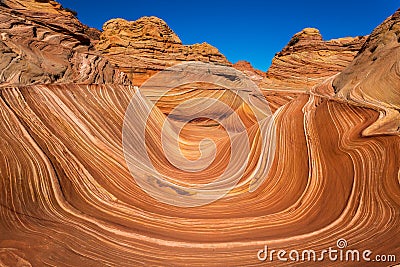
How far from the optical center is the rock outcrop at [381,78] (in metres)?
4.66

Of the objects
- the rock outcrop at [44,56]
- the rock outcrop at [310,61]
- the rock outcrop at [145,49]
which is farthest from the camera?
the rock outcrop at [310,61]

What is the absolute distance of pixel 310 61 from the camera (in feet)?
56.2

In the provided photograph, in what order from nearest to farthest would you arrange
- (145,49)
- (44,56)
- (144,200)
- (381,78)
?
(144,200) < (44,56) < (381,78) < (145,49)

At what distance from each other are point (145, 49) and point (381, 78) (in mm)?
11318

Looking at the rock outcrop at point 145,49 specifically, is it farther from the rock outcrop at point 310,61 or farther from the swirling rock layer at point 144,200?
the swirling rock layer at point 144,200

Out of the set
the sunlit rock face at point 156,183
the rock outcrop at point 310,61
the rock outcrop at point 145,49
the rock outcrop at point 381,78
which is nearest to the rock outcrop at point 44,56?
the sunlit rock face at point 156,183

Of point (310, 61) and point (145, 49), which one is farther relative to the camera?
point (310, 61)

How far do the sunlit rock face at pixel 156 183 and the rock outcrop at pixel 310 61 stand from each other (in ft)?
32.4

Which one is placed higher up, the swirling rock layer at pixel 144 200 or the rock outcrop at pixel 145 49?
the rock outcrop at pixel 145 49

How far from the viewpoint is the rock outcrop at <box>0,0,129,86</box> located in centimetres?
462

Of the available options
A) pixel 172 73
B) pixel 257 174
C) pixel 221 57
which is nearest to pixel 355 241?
pixel 257 174

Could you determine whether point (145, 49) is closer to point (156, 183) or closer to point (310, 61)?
→ point (310, 61)

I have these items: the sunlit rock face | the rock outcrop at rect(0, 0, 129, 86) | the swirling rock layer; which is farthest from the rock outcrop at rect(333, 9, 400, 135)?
the rock outcrop at rect(0, 0, 129, 86)

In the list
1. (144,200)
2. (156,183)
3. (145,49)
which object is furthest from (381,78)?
(145,49)
